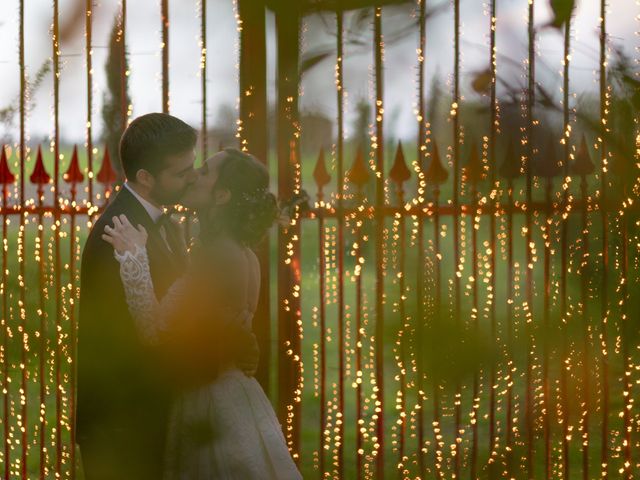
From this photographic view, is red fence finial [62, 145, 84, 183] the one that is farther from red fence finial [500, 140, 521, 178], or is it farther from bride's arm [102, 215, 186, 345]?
red fence finial [500, 140, 521, 178]

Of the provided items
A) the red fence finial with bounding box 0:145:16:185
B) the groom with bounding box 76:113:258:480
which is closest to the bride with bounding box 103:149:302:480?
the groom with bounding box 76:113:258:480

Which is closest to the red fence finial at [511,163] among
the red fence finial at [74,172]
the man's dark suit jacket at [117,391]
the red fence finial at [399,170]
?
the man's dark suit jacket at [117,391]

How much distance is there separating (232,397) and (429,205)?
1.24 m

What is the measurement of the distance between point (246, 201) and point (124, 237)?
0.40 metres

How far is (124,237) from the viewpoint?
195 cm

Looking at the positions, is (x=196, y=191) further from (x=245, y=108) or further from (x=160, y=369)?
(x=160, y=369)

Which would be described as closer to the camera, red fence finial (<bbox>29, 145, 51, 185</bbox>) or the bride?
the bride

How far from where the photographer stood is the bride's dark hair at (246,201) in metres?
2.23

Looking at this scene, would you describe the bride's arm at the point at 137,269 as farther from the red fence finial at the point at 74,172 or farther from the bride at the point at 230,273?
the red fence finial at the point at 74,172

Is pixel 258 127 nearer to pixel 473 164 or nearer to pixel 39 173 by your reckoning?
pixel 39 173

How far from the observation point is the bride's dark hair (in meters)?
2.23

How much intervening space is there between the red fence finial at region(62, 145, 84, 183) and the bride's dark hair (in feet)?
3.12

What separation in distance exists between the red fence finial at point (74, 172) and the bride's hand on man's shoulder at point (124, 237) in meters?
1.15

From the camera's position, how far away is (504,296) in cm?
59
